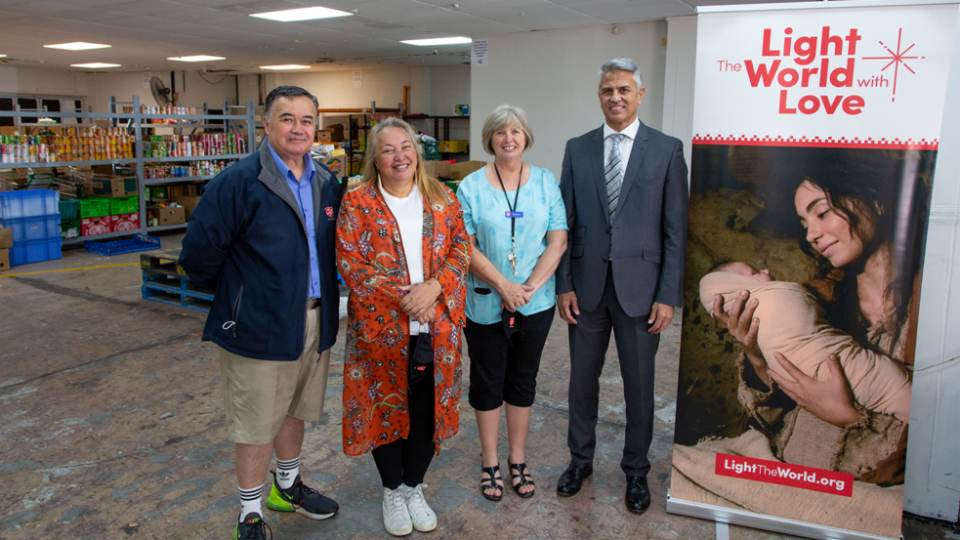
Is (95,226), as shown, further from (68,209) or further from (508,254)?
(508,254)

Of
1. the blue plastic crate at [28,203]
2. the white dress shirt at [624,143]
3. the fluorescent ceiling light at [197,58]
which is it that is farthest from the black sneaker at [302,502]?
the fluorescent ceiling light at [197,58]

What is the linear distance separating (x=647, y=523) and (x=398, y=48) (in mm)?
9227

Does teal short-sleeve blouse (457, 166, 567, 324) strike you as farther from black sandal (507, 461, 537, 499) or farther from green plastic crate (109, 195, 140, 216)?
green plastic crate (109, 195, 140, 216)

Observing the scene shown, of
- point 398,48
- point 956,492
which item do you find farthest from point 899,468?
point 398,48

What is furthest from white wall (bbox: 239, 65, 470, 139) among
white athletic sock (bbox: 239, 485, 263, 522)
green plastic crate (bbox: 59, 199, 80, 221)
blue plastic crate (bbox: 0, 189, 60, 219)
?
white athletic sock (bbox: 239, 485, 263, 522)

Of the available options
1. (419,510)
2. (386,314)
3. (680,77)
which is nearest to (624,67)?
(386,314)

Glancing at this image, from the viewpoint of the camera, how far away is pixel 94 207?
728cm

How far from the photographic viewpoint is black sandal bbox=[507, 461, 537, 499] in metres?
2.43

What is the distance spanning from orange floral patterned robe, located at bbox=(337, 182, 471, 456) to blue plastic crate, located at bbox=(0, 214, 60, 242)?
6170 mm

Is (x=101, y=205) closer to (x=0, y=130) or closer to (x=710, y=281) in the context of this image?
(x=0, y=130)

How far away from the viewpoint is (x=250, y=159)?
194 cm

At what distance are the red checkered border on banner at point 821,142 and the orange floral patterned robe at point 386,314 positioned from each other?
920 mm

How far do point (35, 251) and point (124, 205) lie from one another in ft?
3.83

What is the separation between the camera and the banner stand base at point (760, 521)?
2.15 metres
